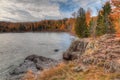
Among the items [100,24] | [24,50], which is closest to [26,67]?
[24,50]

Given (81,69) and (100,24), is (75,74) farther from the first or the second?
(100,24)

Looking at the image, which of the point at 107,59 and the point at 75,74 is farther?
the point at 107,59

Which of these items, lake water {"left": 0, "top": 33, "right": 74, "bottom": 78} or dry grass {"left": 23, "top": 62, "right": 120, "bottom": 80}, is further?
lake water {"left": 0, "top": 33, "right": 74, "bottom": 78}

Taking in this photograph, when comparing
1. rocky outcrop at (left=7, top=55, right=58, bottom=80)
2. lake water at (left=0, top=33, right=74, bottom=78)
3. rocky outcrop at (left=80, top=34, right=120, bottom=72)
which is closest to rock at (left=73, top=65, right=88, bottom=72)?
rocky outcrop at (left=80, top=34, right=120, bottom=72)

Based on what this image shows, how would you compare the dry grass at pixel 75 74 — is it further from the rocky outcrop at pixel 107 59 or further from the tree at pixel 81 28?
the tree at pixel 81 28

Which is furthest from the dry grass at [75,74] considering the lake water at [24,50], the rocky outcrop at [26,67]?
the lake water at [24,50]

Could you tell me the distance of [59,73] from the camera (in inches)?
472

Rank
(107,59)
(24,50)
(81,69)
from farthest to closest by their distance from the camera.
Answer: (24,50)
(107,59)
(81,69)

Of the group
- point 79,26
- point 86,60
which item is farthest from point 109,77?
point 79,26

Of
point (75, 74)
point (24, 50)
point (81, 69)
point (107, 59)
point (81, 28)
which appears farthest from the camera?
point (81, 28)

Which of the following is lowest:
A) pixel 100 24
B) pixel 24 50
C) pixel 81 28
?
pixel 24 50

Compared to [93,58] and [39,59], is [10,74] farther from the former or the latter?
[93,58]

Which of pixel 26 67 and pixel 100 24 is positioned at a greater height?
pixel 100 24

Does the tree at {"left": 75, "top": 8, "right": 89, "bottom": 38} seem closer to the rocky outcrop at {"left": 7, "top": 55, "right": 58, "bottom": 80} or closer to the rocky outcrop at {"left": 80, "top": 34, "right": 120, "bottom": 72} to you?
the rocky outcrop at {"left": 7, "top": 55, "right": 58, "bottom": 80}
